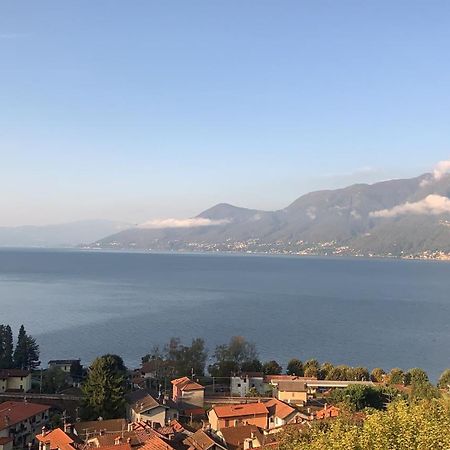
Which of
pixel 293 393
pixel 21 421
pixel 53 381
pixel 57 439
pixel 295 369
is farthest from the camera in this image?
pixel 295 369

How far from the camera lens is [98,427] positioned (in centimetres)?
3067

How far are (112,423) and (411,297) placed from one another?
107m

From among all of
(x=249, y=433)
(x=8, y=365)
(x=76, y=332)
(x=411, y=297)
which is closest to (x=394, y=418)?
(x=249, y=433)

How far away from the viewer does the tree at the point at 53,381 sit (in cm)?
4378

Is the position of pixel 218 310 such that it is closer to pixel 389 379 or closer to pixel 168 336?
pixel 168 336

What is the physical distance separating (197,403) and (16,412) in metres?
12.5

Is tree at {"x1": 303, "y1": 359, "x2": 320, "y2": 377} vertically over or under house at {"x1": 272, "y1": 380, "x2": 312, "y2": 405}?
under

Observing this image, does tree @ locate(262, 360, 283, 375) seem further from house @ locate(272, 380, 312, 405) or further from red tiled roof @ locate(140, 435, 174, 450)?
red tiled roof @ locate(140, 435, 174, 450)

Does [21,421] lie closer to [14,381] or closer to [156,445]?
[14,381]

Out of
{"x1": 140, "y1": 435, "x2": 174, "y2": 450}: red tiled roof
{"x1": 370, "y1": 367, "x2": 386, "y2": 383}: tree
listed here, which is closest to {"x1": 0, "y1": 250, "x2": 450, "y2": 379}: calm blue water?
{"x1": 370, "y1": 367, "x2": 386, "y2": 383}: tree

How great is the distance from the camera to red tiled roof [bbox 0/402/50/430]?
30.8 meters

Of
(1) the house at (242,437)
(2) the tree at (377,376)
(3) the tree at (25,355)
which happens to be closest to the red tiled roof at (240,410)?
(1) the house at (242,437)

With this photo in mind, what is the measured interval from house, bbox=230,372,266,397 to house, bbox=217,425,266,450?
13.4 m

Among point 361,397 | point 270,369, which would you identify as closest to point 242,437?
point 361,397
